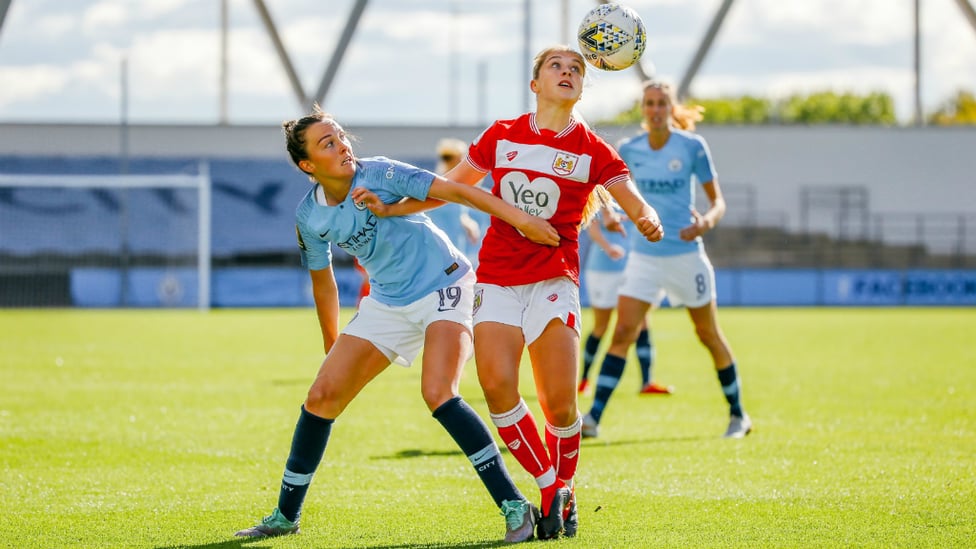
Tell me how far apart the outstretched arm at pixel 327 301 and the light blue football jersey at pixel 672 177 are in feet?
12.1

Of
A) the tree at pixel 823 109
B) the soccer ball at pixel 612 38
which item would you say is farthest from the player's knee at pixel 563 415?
the tree at pixel 823 109

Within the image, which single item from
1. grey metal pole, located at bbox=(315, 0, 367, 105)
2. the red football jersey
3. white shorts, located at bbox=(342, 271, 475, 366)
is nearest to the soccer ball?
the red football jersey

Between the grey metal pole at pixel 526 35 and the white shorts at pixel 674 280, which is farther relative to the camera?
the grey metal pole at pixel 526 35

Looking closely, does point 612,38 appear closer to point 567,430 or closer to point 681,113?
point 567,430

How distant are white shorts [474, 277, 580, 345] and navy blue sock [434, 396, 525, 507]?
456 millimetres

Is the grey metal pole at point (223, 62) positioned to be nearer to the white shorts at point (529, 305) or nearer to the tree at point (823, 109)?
the white shorts at point (529, 305)

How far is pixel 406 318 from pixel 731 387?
3.99m

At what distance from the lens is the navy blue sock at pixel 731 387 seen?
351 inches

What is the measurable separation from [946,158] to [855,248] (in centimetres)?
528

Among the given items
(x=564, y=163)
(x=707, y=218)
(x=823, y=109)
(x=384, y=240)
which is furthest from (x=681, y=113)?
(x=823, y=109)

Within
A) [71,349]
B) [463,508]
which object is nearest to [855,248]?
[71,349]

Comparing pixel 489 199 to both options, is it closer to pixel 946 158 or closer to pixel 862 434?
pixel 862 434

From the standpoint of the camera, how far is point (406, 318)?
5.61 metres

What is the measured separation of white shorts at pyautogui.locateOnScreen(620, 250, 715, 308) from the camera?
8.89 m
